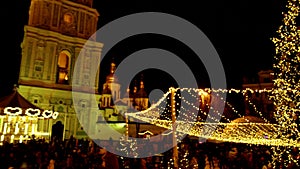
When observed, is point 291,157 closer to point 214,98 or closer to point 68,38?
point 68,38

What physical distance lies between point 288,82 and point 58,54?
22.0m

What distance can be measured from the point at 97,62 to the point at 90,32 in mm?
3248

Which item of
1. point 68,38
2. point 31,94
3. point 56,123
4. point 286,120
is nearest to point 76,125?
point 56,123

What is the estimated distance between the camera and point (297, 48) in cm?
1263

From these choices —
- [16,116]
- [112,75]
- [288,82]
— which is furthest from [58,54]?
[288,82]

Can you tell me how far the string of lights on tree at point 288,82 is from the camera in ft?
41.2

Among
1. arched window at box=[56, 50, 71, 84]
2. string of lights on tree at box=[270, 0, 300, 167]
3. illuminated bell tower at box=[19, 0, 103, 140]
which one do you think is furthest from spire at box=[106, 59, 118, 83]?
string of lights on tree at box=[270, 0, 300, 167]

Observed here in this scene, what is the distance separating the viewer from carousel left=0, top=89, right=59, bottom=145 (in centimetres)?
1900

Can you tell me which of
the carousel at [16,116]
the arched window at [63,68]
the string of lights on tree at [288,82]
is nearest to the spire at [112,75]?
the arched window at [63,68]

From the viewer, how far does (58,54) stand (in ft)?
94.4

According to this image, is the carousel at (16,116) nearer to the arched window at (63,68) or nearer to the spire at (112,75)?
the arched window at (63,68)

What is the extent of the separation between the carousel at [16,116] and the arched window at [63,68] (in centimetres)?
824

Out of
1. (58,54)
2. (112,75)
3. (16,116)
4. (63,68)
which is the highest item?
Answer: (112,75)

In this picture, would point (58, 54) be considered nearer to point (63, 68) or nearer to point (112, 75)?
point (63, 68)
